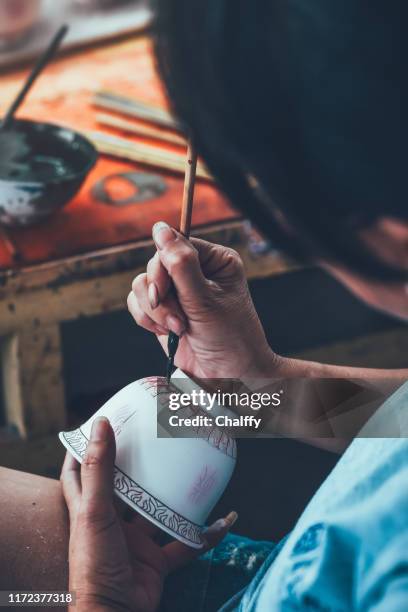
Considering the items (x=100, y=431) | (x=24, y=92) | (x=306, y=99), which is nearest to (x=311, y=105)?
(x=306, y=99)

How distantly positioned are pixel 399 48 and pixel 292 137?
0.11 m

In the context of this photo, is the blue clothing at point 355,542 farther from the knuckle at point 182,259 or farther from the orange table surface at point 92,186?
the orange table surface at point 92,186

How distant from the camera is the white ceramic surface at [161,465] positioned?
1010 mm

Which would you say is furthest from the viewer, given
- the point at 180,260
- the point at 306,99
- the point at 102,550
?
the point at 180,260

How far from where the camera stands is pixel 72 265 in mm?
1522

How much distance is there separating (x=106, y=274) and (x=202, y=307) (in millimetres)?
461

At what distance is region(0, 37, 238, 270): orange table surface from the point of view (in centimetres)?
156

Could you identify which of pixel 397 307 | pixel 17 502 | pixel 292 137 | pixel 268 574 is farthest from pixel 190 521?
pixel 292 137

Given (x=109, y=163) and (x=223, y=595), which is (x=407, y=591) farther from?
(x=109, y=163)

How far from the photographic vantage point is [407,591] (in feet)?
2.48

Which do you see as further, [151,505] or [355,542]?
[151,505]

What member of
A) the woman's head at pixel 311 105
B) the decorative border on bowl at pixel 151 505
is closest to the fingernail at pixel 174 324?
the decorative border on bowl at pixel 151 505

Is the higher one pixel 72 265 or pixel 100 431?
pixel 100 431

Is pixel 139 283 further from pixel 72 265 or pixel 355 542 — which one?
pixel 355 542
